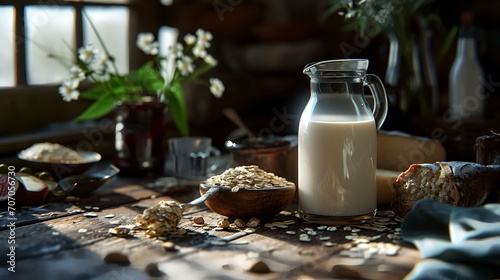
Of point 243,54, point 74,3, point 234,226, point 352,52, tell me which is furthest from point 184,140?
point 352,52

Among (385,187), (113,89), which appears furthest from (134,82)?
(385,187)

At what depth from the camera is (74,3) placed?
5.91ft

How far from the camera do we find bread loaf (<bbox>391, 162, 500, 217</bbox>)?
1.11m

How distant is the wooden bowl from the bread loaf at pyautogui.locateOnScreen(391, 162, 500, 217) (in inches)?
7.2

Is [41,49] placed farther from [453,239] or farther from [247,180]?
[453,239]

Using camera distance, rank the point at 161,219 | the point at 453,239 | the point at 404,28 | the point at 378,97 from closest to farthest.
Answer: the point at 453,239
the point at 161,219
the point at 378,97
the point at 404,28

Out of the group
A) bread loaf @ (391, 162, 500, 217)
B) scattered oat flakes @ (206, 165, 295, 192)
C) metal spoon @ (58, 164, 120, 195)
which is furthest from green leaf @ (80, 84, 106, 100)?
bread loaf @ (391, 162, 500, 217)

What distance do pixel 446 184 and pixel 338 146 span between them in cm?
18

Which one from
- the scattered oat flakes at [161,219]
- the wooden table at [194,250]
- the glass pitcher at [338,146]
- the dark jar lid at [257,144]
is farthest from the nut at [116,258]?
the dark jar lid at [257,144]

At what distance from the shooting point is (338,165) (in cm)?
113

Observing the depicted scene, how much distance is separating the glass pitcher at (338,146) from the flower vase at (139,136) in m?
0.48

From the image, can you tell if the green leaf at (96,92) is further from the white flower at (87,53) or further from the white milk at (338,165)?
the white milk at (338,165)

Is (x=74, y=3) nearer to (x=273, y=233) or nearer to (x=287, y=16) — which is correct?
(x=287, y=16)

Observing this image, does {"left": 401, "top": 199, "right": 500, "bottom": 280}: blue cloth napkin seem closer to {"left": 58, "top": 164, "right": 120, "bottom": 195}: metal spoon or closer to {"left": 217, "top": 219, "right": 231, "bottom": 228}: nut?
{"left": 217, "top": 219, "right": 231, "bottom": 228}: nut
